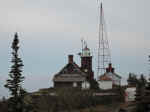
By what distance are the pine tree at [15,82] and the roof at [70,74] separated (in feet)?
137

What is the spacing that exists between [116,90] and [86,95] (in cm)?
826

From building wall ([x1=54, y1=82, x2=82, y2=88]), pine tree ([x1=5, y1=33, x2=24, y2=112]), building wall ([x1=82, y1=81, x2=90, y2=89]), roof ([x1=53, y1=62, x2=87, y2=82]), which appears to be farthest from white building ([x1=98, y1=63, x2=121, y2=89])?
pine tree ([x1=5, y1=33, x2=24, y2=112])

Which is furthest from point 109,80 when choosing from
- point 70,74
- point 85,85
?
point 70,74

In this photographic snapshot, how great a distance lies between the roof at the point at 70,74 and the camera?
66.6m

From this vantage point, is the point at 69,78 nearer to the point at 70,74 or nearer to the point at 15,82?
the point at 70,74

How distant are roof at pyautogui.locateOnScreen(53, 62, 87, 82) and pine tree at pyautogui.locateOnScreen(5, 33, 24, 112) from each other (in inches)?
1648

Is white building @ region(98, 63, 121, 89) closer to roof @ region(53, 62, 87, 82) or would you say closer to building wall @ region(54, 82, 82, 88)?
roof @ region(53, 62, 87, 82)

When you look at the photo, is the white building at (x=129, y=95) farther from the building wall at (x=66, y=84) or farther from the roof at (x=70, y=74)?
the building wall at (x=66, y=84)

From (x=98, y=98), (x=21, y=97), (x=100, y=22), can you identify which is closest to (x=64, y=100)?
(x=98, y=98)

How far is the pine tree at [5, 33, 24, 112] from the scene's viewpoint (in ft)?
78.2

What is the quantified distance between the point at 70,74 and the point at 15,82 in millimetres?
42891

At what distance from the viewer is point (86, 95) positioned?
53.2 meters

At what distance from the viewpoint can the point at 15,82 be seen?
24578mm

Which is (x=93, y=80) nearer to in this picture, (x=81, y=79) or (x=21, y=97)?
(x=81, y=79)
